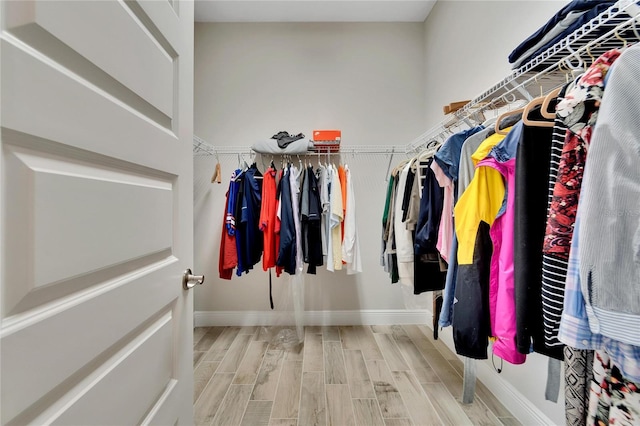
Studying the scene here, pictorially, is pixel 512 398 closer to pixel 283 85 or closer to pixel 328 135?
pixel 328 135

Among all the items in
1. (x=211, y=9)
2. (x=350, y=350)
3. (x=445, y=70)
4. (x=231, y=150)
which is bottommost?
(x=350, y=350)

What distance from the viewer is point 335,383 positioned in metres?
1.78

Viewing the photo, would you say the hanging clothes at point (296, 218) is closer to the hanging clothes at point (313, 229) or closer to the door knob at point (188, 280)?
the hanging clothes at point (313, 229)

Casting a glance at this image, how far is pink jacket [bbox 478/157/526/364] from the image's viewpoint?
0.84m

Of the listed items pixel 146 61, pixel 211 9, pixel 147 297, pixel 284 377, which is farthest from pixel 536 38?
pixel 211 9

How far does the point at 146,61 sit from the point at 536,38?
126cm

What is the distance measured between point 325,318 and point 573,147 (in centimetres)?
250

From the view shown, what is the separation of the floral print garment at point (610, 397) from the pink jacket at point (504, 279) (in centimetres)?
25

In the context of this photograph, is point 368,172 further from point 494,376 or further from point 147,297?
point 147,297

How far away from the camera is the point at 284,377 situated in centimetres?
184

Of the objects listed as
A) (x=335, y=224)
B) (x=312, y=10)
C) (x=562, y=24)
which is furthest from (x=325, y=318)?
(x=312, y=10)

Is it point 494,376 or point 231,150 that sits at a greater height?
point 231,150

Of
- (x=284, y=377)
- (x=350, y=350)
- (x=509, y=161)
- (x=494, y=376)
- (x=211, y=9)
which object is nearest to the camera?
(x=509, y=161)

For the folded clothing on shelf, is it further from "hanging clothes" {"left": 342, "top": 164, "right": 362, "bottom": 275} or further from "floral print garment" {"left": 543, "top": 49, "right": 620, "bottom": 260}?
"hanging clothes" {"left": 342, "top": 164, "right": 362, "bottom": 275}
